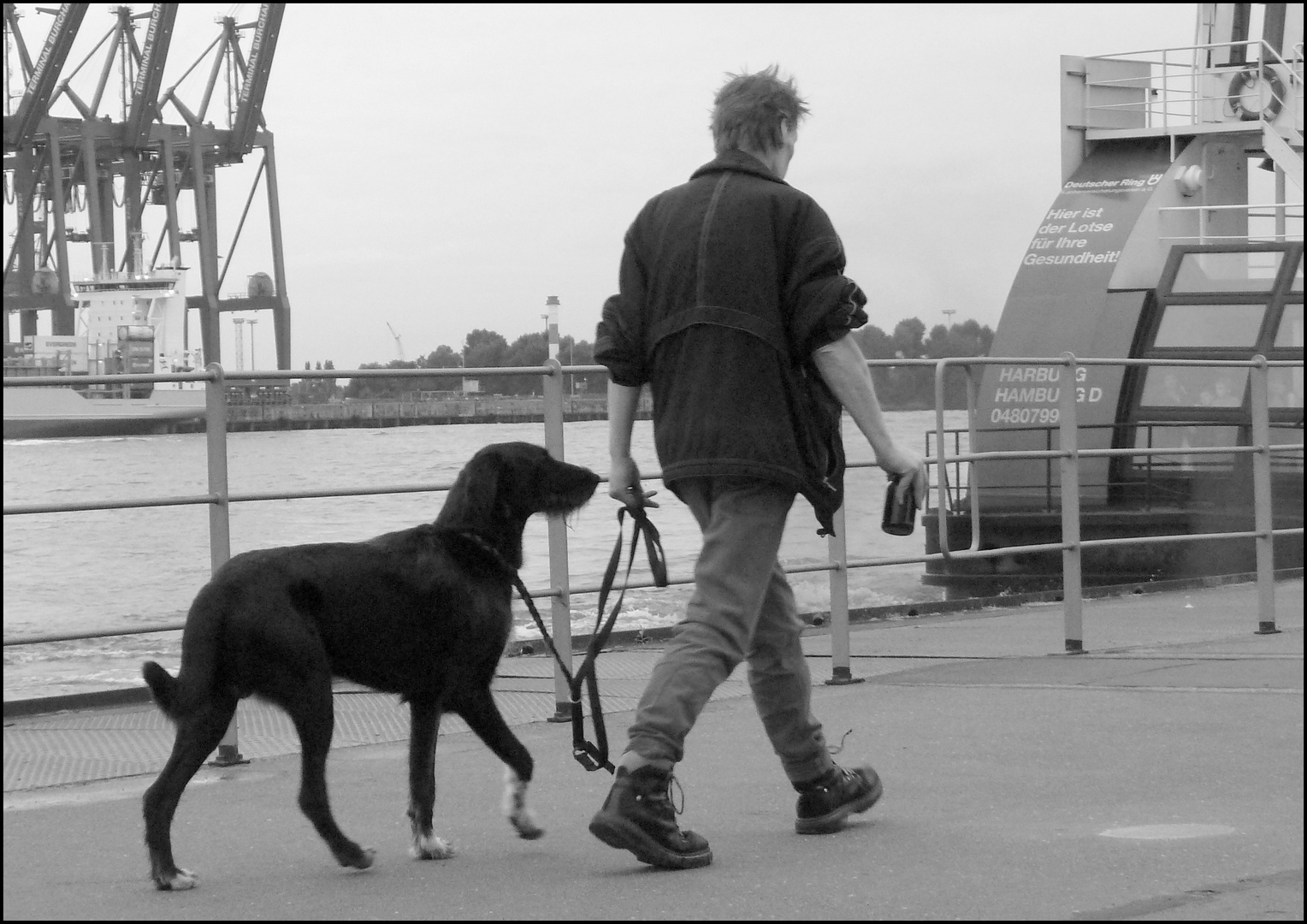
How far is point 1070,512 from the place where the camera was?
24.5 ft

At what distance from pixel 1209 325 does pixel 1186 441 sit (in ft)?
4.04

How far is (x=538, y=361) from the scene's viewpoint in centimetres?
688

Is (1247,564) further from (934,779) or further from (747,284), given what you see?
(747,284)

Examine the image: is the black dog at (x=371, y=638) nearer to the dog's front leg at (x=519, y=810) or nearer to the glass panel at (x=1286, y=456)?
the dog's front leg at (x=519, y=810)

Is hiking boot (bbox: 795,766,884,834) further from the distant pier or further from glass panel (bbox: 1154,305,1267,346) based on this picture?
glass panel (bbox: 1154,305,1267,346)

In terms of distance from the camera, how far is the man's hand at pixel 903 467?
379 centimetres

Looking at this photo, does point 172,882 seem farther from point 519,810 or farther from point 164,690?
point 519,810

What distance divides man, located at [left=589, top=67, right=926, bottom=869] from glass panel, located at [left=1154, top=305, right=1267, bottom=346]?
506 inches

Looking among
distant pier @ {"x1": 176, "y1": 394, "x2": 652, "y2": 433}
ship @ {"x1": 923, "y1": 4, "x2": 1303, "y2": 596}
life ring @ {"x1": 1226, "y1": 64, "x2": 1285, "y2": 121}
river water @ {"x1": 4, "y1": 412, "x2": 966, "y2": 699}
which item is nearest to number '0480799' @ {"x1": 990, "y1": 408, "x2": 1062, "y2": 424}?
ship @ {"x1": 923, "y1": 4, "x2": 1303, "y2": 596}

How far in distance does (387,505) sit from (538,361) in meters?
1.14

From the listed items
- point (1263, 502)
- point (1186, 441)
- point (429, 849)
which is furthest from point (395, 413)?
point (1186, 441)

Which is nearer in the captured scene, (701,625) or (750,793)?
(701,625)

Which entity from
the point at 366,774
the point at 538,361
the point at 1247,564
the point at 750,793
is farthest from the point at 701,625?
the point at 1247,564

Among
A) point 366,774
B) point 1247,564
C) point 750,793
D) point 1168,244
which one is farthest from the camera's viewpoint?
point 1168,244
